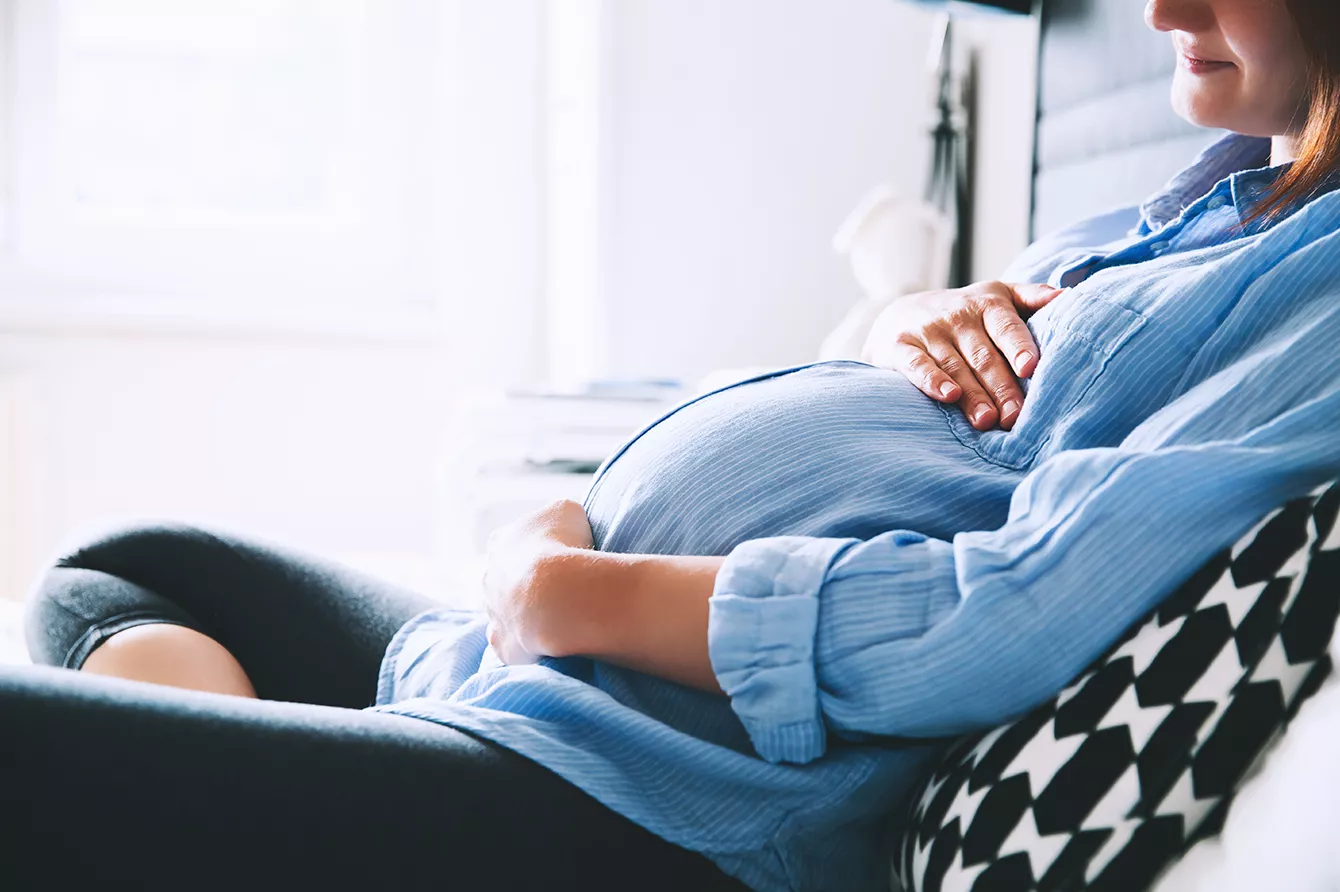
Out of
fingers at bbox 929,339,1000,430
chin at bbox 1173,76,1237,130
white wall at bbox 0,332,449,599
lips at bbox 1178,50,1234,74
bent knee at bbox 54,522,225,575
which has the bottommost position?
white wall at bbox 0,332,449,599

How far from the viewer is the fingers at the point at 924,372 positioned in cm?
76

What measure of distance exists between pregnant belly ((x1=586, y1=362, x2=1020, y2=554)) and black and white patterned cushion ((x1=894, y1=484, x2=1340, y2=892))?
168 millimetres

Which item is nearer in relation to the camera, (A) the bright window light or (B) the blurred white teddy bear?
(B) the blurred white teddy bear

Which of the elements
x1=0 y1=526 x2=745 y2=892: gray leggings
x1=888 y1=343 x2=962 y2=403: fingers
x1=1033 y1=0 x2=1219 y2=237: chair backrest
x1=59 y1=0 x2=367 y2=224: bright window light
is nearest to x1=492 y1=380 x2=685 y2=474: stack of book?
x1=1033 y1=0 x2=1219 y2=237: chair backrest

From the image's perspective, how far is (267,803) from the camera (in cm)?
51

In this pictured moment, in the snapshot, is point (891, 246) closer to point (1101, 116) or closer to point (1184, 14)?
point (1101, 116)

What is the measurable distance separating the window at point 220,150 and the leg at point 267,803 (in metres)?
2.01

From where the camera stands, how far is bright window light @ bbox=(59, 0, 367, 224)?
247 centimetres

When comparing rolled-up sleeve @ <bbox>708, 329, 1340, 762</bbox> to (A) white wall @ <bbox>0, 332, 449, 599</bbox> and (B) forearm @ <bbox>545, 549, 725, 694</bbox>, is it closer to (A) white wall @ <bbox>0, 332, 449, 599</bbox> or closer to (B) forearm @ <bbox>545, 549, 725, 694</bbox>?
(B) forearm @ <bbox>545, 549, 725, 694</bbox>

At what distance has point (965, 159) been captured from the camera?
6.76 feet

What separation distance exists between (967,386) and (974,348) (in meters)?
0.04

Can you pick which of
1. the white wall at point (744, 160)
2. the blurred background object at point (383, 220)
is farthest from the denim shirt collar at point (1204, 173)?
the white wall at point (744, 160)

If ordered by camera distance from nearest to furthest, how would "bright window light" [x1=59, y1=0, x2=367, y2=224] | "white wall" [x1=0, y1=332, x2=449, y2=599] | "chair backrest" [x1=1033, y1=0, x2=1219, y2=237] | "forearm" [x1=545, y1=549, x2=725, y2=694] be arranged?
1. "forearm" [x1=545, y1=549, x2=725, y2=694]
2. "chair backrest" [x1=1033, y1=0, x2=1219, y2=237]
3. "white wall" [x1=0, y1=332, x2=449, y2=599]
4. "bright window light" [x1=59, y1=0, x2=367, y2=224]

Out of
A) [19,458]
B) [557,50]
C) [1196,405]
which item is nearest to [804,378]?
[1196,405]
